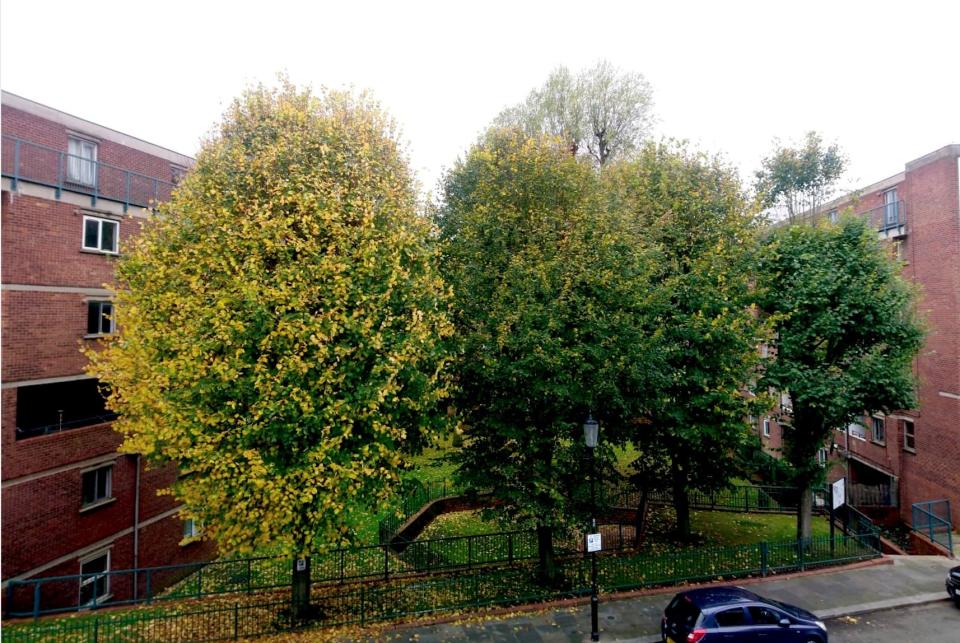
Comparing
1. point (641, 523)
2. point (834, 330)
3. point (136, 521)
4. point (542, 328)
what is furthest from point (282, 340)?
point (834, 330)

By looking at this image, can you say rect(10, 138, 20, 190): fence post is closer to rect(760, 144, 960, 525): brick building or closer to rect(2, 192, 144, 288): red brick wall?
rect(2, 192, 144, 288): red brick wall

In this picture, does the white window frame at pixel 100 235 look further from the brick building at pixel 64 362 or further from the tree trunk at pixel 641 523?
the tree trunk at pixel 641 523

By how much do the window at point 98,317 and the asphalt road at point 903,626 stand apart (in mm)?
23354

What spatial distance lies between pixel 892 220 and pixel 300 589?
29.7m

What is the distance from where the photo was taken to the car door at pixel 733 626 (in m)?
11.4

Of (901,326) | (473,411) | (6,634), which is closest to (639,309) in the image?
(473,411)


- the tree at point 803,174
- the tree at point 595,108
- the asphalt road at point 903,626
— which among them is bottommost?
the asphalt road at point 903,626

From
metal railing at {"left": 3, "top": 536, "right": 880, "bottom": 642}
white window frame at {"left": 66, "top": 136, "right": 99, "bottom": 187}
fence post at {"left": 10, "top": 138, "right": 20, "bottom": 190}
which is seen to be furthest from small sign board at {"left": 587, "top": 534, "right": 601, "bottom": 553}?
white window frame at {"left": 66, "top": 136, "right": 99, "bottom": 187}

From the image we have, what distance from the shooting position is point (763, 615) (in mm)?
11766

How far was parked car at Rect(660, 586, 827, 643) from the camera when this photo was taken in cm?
1137

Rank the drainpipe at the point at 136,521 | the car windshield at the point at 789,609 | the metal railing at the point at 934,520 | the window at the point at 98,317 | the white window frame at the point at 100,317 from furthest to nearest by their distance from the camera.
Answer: the metal railing at the point at 934,520
the drainpipe at the point at 136,521
the window at the point at 98,317
the white window frame at the point at 100,317
the car windshield at the point at 789,609

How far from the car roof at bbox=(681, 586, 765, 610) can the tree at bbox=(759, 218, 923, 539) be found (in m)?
7.47

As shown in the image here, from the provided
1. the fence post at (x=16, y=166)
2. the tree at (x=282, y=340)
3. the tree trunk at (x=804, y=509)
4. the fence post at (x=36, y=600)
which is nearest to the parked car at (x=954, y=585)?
the tree trunk at (x=804, y=509)

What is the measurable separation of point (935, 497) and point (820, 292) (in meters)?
13.4
